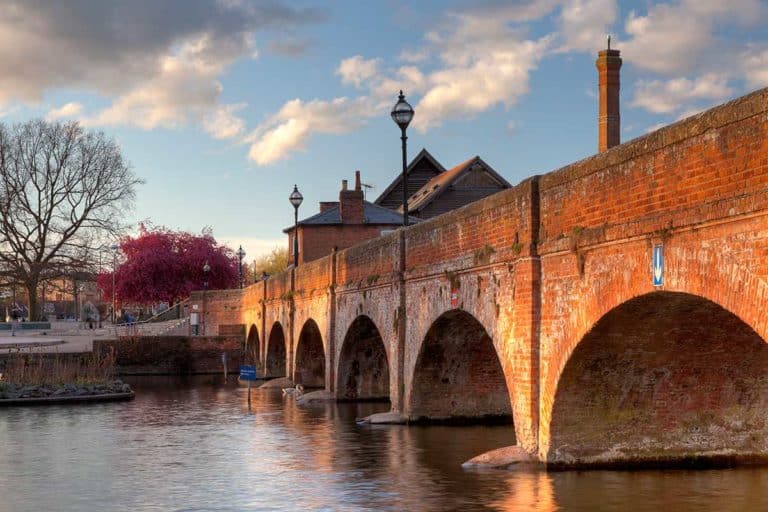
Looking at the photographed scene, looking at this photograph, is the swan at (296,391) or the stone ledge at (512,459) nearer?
the stone ledge at (512,459)

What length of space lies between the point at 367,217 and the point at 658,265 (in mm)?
41175

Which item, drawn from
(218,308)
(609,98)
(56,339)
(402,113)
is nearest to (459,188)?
(218,308)

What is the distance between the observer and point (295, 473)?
17.8 m

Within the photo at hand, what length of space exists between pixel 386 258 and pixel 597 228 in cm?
1115

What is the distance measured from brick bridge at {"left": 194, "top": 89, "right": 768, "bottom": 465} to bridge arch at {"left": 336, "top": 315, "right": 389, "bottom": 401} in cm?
633

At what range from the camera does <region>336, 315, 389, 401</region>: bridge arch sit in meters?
29.7

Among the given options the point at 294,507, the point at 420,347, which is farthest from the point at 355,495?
the point at 420,347

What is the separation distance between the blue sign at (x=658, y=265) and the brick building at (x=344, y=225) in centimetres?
3981

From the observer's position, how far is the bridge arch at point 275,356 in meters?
44.7

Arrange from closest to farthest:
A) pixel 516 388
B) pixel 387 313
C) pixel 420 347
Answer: pixel 516 388
pixel 420 347
pixel 387 313

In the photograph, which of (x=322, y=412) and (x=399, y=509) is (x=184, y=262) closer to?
(x=322, y=412)

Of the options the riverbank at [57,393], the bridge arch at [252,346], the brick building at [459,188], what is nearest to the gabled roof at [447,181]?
the brick building at [459,188]

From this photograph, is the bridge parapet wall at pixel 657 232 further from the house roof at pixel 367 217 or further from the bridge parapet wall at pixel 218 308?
the bridge parapet wall at pixel 218 308

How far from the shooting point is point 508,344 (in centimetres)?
1650
